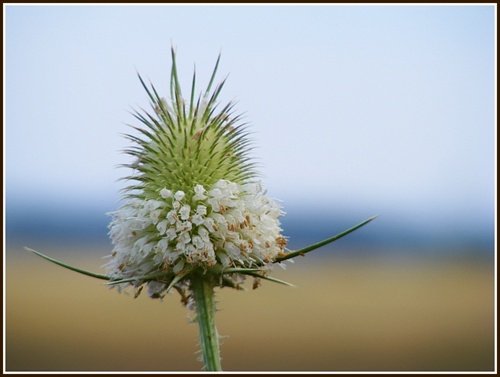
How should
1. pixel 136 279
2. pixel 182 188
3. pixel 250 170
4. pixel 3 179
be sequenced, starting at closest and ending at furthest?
1. pixel 136 279
2. pixel 182 188
3. pixel 250 170
4. pixel 3 179

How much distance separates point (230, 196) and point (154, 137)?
1.35 ft

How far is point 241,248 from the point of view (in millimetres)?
2072

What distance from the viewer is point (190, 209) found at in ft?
6.91

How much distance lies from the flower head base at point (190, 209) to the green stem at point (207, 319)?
5 centimetres

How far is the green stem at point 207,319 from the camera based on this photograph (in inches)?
80.8

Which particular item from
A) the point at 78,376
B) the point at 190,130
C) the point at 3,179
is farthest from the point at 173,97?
the point at 78,376

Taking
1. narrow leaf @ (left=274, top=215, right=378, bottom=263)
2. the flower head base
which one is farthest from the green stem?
narrow leaf @ (left=274, top=215, right=378, bottom=263)

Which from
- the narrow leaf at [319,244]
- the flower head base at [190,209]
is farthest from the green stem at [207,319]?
the narrow leaf at [319,244]

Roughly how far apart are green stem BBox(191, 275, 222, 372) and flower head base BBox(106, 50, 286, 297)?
0.05 m

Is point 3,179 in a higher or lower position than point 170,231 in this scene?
higher

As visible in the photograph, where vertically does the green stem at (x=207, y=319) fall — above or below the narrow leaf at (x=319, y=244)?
below

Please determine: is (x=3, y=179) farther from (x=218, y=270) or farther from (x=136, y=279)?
(x=218, y=270)

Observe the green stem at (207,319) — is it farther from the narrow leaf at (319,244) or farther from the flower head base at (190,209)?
the narrow leaf at (319,244)

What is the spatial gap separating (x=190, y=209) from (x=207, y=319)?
0.42 m
